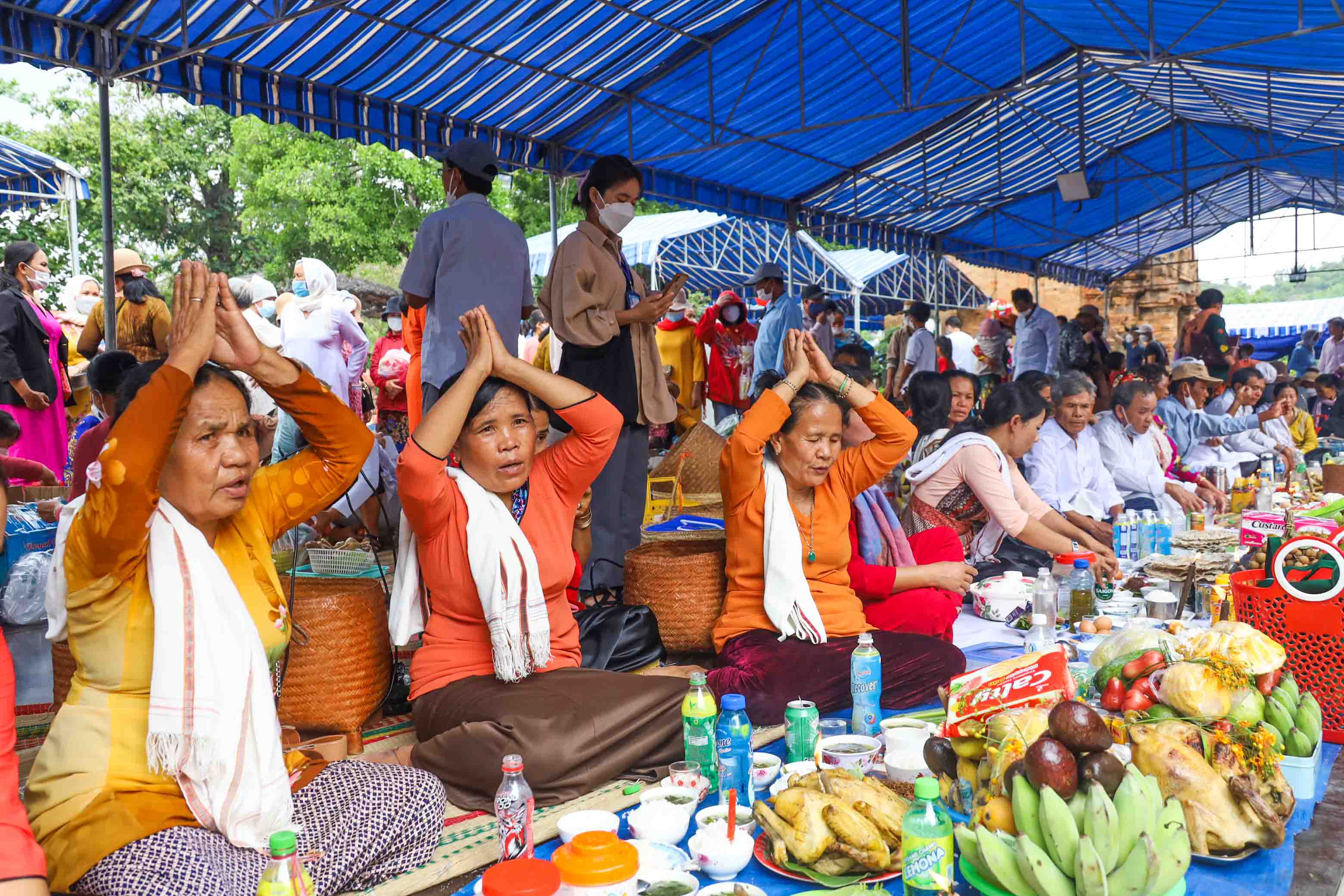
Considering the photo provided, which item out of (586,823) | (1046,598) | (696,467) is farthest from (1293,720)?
(696,467)

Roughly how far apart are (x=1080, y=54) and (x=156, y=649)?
10687mm

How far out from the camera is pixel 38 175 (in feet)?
36.7

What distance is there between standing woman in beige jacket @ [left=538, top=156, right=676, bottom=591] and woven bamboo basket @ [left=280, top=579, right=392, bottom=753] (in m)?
1.40

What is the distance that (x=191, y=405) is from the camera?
2223 mm

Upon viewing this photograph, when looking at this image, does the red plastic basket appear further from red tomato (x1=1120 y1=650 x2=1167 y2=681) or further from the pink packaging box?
the pink packaging box

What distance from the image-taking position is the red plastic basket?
9.34ft

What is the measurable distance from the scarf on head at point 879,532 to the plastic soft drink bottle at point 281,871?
102 inches

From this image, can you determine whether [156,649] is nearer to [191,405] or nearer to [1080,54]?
[191,405]

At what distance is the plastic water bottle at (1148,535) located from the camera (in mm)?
5254

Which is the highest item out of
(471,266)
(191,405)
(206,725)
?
(471,266)

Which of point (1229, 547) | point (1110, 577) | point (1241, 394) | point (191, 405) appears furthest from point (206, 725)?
point (1241, 394)

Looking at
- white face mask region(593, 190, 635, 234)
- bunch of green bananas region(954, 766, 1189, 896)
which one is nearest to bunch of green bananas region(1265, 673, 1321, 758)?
bunch of green bananas region(954, 766, 1189, 896)

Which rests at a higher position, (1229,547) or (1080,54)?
(1080,54)

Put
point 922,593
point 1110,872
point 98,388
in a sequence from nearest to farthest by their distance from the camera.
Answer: point 1110,872 < point 98,388 < point 922,593
